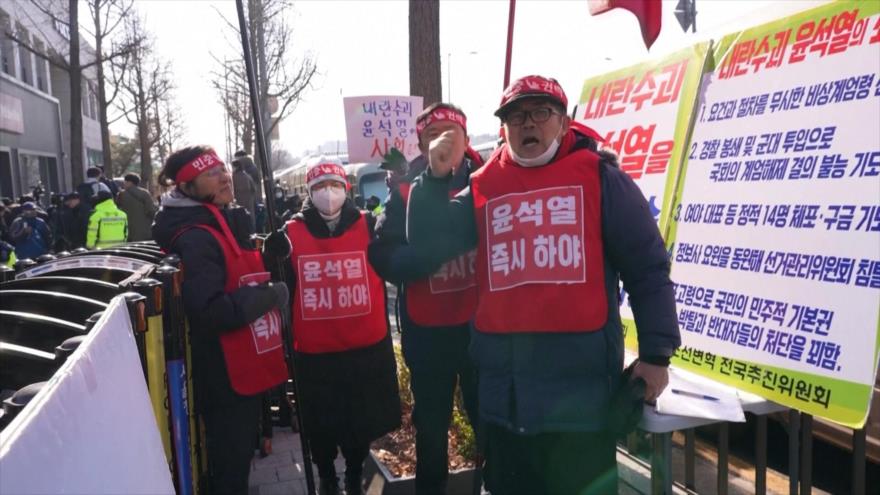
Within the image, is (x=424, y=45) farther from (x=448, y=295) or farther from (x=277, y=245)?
(x=448, y=295)

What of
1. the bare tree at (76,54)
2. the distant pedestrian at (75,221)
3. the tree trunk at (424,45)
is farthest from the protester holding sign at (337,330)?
the bare tree at (76,54)

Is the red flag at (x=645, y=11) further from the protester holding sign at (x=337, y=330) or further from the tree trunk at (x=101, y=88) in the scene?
the tree trunk at (x=101, y=88)

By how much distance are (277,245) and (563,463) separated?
175cm

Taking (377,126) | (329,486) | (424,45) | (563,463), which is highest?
(424,45)

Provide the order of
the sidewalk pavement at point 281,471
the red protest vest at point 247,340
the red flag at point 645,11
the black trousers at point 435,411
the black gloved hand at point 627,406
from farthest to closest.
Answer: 1. the sidewalk pavement at point 281,471
2. the red flag at point 645,11
3. the black trousers at point 435,411
4. the red protest vest at point 247,340
5. the black gloved hand at point 627,406

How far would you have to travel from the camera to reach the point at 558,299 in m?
2.29

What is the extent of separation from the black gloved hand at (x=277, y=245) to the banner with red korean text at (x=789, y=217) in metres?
1.89

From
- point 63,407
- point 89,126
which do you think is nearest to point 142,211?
point 63,407

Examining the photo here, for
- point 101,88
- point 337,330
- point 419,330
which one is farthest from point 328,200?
point 101,88

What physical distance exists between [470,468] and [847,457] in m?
2.49

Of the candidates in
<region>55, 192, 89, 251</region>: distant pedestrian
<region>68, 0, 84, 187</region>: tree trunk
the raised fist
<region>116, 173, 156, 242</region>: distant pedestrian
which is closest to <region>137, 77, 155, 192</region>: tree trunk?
<region>68, 0, 84, 187</region>: tree trunk

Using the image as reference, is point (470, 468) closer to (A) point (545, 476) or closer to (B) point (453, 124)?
(A) point (545, 476)

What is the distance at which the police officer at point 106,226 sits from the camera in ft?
30.3

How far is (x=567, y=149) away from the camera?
244 centimetres
